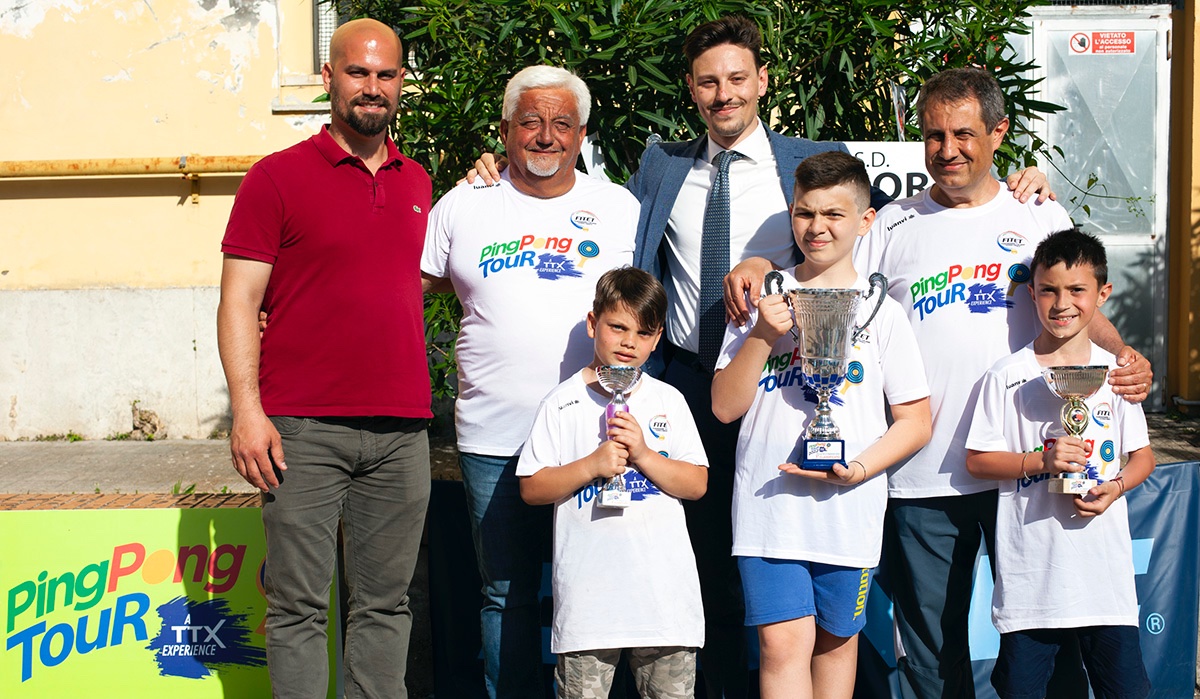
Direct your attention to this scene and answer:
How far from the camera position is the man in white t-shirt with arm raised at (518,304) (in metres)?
3.39

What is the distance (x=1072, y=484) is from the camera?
117 inches

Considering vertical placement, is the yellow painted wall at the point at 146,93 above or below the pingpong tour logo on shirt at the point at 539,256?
above

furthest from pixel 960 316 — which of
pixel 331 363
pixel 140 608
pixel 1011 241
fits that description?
pixel 140 608

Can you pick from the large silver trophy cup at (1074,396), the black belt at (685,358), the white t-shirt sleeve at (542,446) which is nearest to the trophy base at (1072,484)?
the large silver trophy cup at (1074,396)

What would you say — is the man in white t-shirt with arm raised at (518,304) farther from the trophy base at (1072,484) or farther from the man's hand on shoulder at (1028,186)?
the trophy base at (1072,484)

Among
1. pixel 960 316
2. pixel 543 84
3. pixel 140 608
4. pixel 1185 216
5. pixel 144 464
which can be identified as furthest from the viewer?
pixel 1185 216

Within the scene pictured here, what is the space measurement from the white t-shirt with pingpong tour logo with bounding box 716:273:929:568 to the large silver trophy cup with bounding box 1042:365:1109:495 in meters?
0.37

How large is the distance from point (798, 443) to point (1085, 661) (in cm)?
113

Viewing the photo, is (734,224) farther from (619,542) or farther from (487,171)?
(619,542)

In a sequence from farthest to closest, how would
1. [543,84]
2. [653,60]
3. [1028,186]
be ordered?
1. [653,60]
2. [543,84]
3. [1028,186]

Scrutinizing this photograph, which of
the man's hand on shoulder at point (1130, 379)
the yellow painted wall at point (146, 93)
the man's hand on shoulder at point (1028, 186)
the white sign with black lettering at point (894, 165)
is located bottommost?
the man's hand on shoulder at point (1130, 379)

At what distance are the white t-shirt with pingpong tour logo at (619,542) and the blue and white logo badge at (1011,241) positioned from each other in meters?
1.09

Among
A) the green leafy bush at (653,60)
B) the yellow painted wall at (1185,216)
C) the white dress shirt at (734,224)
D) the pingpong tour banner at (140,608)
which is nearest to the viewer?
the white dress shirt at (734,224)

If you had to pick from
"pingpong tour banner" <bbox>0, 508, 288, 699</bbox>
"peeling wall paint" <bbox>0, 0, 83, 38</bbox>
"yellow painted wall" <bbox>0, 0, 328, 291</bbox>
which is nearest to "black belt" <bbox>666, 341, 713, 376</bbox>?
"pingpong tour banner" <bbox>0, 508, 288, 699</bbox>
